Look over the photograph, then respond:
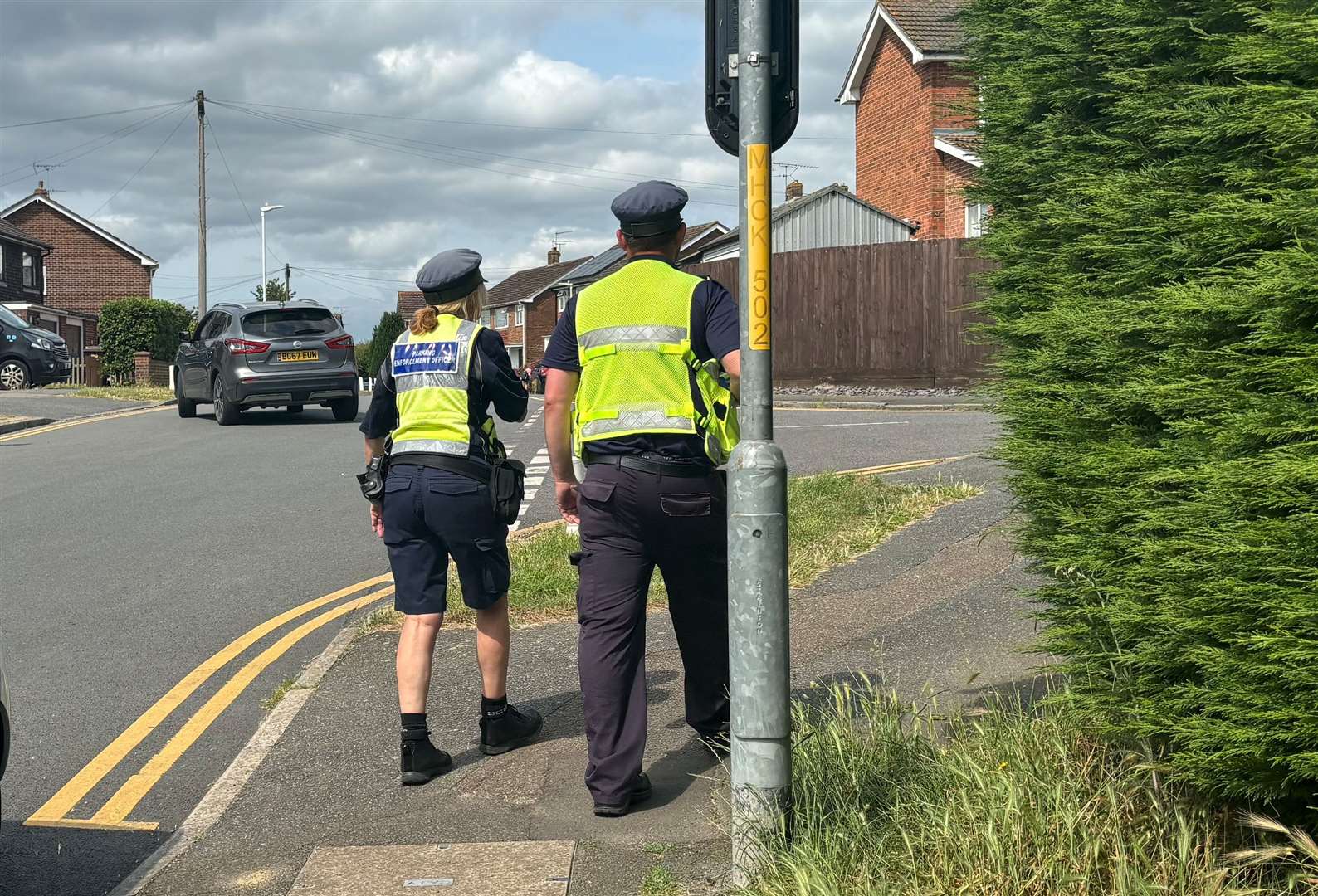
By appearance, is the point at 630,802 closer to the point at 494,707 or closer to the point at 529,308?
the point at 494,707

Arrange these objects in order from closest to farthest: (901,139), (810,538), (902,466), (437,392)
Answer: (437,392), (810,538), (902,466), (901,139)

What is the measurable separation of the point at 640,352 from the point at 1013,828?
6.29ft

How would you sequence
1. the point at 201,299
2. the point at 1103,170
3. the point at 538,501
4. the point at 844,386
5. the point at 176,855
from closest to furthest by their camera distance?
the point at 1103,170 → the point at 176,855 → the point at 538,501 → the point at 844,386 → the point at 201,299

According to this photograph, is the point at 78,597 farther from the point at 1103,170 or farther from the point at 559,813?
the point at 1103,170

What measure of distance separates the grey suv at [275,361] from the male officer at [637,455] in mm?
15510

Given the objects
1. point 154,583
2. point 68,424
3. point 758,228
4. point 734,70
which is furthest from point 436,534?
point 68,424

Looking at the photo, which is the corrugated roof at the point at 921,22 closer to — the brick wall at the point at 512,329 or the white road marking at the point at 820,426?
the white road marking at the point at 820,426

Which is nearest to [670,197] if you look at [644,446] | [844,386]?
[644,446]

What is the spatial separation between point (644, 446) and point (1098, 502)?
146cm

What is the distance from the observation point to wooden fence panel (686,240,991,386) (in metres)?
25.9

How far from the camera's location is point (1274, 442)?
115 inches

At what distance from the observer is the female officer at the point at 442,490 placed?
502 cm

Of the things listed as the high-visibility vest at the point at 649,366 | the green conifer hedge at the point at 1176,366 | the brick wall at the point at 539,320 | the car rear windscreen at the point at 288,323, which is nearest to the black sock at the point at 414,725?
the high-visibility vest at the point at 649,366

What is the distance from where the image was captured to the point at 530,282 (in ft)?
292
